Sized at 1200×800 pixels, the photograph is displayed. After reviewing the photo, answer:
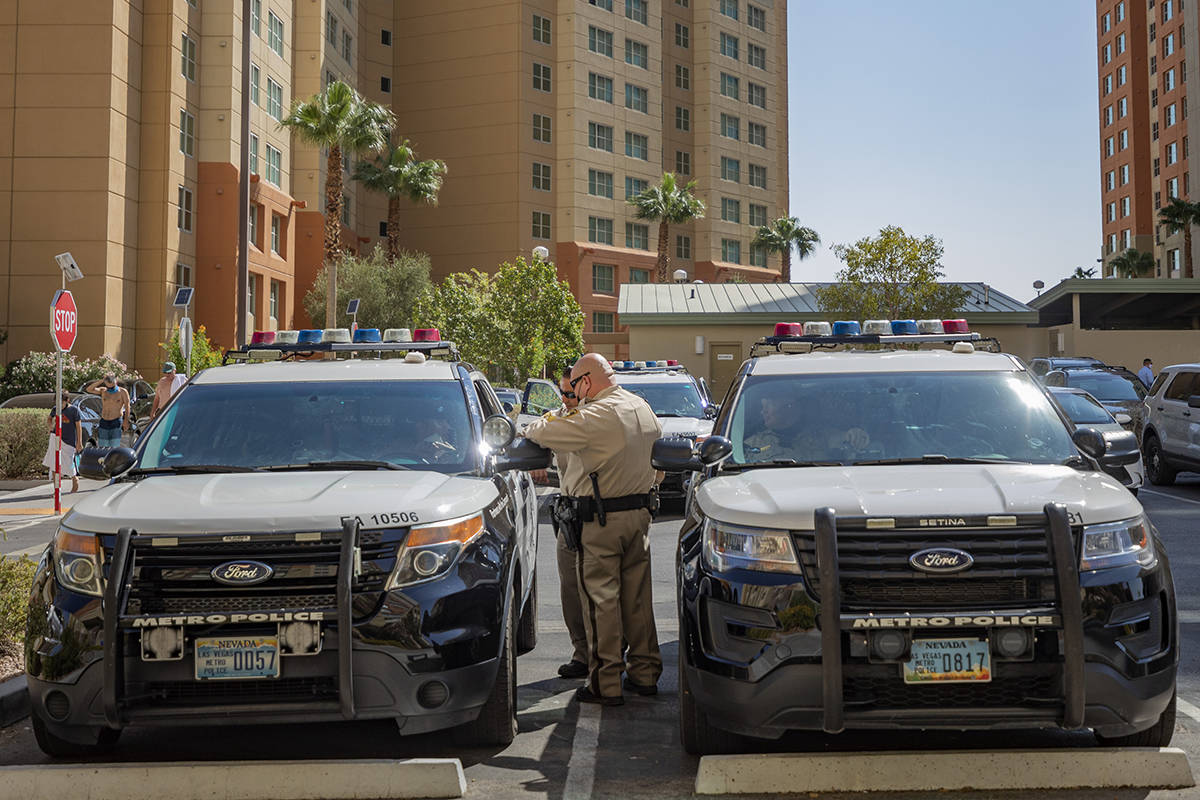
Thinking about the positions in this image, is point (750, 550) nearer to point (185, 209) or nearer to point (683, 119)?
point (185, 209)

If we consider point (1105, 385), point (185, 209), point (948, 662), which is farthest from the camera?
point (185, 209)

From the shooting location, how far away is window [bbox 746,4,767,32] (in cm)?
8081

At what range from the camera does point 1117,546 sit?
482 centimetres

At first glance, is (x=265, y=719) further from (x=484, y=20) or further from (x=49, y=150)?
(x=484, y=20)

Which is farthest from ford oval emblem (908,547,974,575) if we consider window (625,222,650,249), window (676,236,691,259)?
window (676,236,691,259)

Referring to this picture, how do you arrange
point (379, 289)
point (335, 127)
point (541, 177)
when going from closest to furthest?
point (335, 127) < point (379, 289) < point (541, 177)

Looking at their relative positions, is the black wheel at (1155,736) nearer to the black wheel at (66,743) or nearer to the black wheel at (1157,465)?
the black wheel at (66,743)

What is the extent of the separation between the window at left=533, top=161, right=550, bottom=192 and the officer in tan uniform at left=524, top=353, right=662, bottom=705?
198 feet

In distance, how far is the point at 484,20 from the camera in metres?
66.5

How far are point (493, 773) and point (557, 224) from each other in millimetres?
62362

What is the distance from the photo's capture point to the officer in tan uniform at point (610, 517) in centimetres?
640

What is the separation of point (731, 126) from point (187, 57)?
44.0 metres

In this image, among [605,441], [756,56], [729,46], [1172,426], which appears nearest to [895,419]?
[605,441]

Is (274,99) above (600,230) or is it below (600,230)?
above
